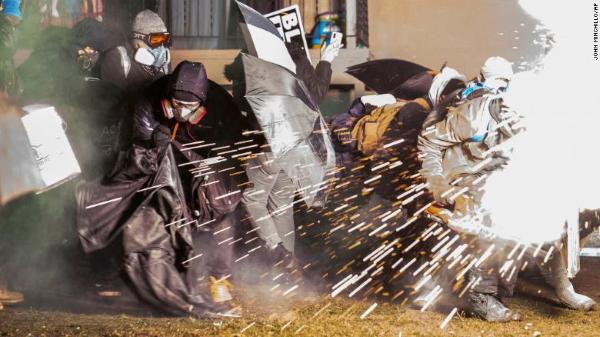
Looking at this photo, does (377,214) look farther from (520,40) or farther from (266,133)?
(520,40)

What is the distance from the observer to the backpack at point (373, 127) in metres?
7.85

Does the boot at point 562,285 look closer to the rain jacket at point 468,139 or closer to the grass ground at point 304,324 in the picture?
the grass ground at point 304,324

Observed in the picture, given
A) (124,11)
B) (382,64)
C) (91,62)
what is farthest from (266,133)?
(124,11)

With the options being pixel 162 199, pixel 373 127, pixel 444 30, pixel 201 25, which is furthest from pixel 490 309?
pixel 201 25

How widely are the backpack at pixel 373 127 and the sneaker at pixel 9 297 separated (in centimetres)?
320

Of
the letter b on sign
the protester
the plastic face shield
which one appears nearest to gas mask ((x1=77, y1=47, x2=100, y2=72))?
the protester

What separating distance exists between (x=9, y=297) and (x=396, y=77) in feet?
14.9

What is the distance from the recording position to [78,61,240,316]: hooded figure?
6.57m

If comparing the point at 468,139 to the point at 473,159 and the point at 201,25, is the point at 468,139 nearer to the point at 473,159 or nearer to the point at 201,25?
the point at 473,159

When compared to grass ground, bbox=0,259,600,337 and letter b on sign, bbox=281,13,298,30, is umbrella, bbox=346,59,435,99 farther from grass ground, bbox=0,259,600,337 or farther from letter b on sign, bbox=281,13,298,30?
grass ground, bbox=0,259,600,337

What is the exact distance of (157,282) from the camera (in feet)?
21.5

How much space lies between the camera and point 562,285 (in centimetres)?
712

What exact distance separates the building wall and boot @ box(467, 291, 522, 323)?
4596 mm

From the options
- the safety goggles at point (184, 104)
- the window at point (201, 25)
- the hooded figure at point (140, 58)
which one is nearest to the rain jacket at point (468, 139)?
the safety goggles at point (184, 104)
